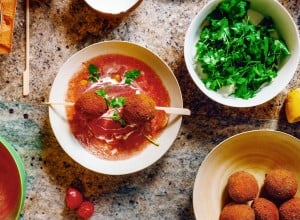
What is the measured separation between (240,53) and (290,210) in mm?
409

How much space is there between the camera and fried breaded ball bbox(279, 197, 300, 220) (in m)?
1.42

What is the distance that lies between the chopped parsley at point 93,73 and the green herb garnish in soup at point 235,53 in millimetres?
260

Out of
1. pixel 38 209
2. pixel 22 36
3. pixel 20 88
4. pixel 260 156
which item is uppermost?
pixel 22 36

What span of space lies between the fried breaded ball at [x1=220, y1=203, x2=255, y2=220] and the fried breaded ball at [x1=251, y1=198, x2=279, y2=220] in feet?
0.07

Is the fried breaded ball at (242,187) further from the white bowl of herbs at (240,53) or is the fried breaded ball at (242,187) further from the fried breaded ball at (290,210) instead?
the white bowl of herbs at (240,53)

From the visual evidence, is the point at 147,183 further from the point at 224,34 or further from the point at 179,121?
the point at 224,34

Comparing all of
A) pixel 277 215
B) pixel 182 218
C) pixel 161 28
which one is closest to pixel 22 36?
pixel 161 28

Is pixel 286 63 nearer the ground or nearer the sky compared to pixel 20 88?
nearer the sky

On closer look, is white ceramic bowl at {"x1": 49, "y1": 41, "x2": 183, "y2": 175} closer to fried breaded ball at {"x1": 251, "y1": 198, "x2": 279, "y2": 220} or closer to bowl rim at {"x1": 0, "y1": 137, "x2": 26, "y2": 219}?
bowl rim at {"x1": 0, "y1": 137, "x2": 26, "y2": 219}

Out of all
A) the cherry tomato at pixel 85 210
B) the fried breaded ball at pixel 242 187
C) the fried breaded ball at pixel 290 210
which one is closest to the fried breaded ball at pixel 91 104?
the cherry tomato at pixel 85 210

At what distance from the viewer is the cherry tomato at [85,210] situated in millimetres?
1495

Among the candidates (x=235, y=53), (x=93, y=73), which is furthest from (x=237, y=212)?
(x=93, y=73)

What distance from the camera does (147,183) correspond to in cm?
154

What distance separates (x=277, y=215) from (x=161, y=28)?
→ 0.57 m
